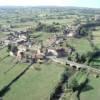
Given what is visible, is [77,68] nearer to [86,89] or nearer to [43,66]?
[43,66]

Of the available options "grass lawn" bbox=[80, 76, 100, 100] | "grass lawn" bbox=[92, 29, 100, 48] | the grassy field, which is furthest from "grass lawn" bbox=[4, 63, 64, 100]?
"grass lawn" bbox=[92, 29, 100, 48]

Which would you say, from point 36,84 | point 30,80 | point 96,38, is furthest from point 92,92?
point 96,38

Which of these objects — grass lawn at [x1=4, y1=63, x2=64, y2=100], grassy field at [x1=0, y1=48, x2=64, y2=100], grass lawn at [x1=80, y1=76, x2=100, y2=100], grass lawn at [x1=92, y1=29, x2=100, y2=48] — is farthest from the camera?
grass lawn at [x1=92, y1=29, x2=100, y2=48]

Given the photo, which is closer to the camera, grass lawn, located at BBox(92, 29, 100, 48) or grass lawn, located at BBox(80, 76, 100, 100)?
grass lawn, located at BBox(80, 76, 100, 100)

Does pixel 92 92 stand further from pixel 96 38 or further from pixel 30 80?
pixel 96 38

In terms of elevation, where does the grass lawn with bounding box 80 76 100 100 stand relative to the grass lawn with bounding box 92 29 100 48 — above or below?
above

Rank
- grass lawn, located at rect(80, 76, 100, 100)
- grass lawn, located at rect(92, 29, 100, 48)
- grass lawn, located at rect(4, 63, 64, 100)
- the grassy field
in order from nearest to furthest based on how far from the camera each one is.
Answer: grass lawn, located at rect(80, 76, 100, 100) → grass lawn, located at rect(4, 63, 64, 100) → the grassy field → grass lawn, located at rect(92, 29, 100, 48)

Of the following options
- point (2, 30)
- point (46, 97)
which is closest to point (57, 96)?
point (46, 97)

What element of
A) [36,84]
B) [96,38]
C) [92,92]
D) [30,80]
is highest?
[92,92]

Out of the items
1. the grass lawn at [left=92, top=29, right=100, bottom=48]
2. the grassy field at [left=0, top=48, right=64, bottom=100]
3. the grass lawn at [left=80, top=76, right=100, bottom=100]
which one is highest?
the grass lawn at [left=80, top=76, right=100, bottom=100]

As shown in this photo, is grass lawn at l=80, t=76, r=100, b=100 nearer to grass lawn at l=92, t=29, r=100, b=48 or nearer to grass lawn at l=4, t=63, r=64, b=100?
grass lawn at l=4, t=63, r=64, b=100
